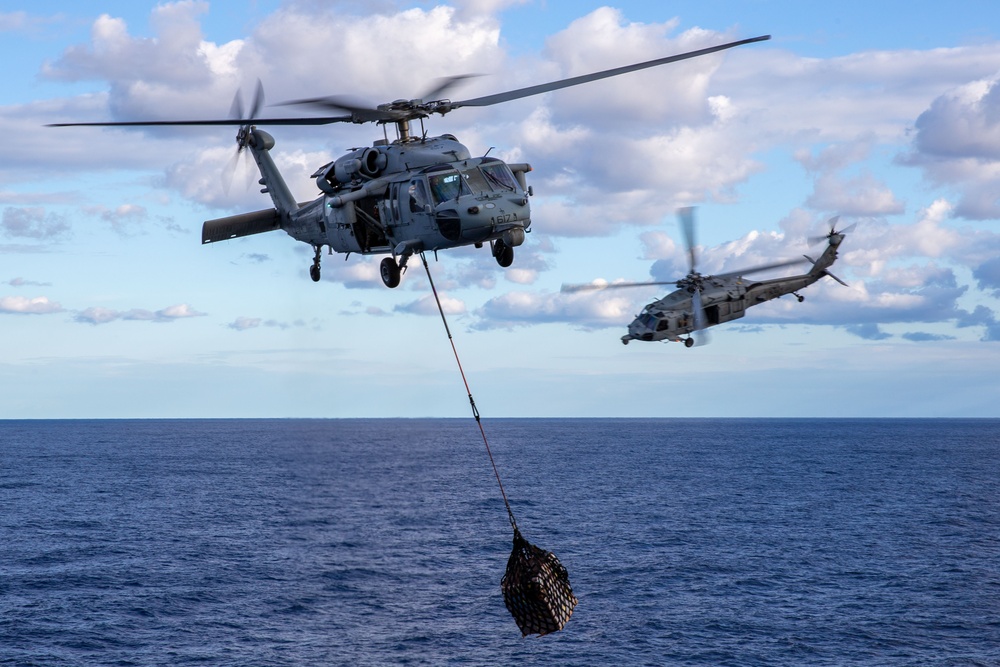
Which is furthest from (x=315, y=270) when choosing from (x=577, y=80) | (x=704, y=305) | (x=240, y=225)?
(x=704, y=305)

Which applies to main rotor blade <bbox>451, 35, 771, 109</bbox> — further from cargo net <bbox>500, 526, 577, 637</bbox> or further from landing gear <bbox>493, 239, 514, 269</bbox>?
cargo net <bbox>500, 526, 577, 637</bbox>

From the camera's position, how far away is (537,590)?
24.6 m

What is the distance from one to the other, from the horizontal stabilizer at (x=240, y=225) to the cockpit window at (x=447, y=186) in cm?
876

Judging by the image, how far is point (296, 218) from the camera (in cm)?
3203

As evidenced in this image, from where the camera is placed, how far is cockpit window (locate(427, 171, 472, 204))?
25672mm

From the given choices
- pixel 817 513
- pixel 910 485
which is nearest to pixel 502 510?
pixel 817 513

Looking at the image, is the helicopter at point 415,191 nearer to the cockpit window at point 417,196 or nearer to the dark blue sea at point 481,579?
the cockpit window at point 417,196

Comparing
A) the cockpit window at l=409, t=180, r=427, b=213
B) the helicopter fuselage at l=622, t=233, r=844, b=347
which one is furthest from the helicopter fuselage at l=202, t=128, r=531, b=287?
the helicopter fuselage at l=622, t=233, r=844, b=347

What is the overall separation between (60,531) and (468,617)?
239 ft

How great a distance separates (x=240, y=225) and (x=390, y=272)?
7557 mm

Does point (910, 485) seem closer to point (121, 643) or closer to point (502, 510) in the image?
point (502, 510)

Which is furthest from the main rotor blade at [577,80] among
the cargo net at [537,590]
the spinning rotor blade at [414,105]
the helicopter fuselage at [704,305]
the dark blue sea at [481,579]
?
the dark blue sea at [481,579]

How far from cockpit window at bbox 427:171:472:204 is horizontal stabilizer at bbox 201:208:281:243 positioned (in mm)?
8756

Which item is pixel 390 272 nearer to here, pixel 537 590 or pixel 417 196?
pixel 417 196
